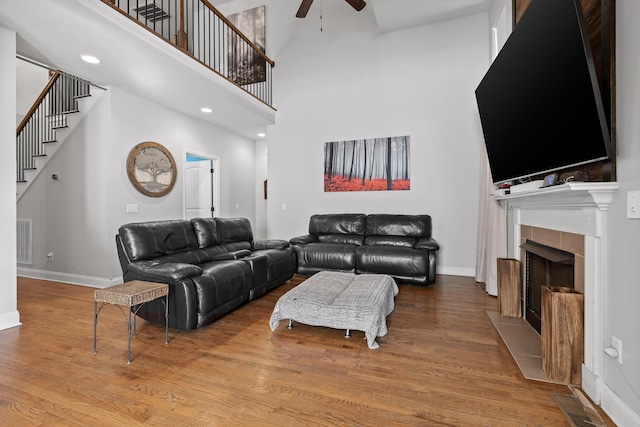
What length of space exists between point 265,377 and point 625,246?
6.69 ft

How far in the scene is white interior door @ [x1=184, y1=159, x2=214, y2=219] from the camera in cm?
578

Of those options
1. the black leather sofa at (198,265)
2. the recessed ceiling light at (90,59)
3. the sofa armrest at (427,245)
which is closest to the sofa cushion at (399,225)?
the sofa armrest at (427,245)

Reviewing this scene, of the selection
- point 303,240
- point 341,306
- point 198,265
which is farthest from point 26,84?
point 341,306

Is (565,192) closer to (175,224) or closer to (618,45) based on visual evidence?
(618,45)

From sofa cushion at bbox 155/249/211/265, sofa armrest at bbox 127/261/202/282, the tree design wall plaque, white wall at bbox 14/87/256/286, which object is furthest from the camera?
the tree design wall plaque

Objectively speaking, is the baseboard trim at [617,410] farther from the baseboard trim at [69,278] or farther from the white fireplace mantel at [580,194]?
the baseboard trim at [69,278]

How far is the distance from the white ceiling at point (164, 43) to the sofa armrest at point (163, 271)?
2168 mm

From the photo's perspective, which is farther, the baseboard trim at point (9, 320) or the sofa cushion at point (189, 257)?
the sofa cushion at point (189, 257)

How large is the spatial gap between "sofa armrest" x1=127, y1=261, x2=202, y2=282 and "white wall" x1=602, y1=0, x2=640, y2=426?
109 inches

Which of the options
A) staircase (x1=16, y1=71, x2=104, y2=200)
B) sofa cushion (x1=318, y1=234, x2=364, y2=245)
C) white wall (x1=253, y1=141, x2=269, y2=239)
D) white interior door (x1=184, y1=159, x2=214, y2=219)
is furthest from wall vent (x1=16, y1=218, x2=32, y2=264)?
sofa cushion (x1=318, y1=234, x2=364, y2=245)

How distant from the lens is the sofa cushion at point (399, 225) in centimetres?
464

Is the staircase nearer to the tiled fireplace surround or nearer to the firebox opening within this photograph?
the tiled fireplace surround

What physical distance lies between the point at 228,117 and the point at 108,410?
15.7 ft

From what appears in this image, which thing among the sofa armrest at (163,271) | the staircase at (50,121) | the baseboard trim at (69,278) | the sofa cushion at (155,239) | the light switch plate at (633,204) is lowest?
the baseboard trim at (69,278)
